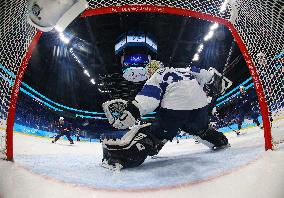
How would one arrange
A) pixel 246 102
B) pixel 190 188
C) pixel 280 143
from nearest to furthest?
1. pixel 190 188
2. pixel 280 143
3. pixel 246 102

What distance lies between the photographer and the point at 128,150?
1580mm

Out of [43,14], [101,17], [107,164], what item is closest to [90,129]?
[101,17]

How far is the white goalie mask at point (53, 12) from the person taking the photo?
869 millimetres

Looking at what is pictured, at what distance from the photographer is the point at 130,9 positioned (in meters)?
1.54

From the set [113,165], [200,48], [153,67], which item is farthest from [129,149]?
[200,48]

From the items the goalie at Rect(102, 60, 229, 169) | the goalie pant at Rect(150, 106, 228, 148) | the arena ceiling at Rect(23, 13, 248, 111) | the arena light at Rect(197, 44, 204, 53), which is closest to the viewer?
the goalie at Rect(102, 60, 229, 169)

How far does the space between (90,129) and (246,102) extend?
9168 mm

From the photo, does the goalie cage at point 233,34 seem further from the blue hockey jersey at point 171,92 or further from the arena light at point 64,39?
the arena light at point 64,39

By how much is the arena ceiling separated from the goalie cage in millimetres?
5248

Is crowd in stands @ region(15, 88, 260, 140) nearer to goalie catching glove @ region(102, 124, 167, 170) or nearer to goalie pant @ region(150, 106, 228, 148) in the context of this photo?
goalie pant @ region(150, 106, 228, 148)

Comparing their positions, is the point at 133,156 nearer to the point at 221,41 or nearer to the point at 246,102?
the point at 246,102

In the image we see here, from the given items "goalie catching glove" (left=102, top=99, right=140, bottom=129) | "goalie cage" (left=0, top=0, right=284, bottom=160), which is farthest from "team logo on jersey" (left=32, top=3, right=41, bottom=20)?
"goalie catching glove" (left=102, top=99, right=140, bottom=129)

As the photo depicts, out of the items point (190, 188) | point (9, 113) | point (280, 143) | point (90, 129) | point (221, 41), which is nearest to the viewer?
point (190, 188)

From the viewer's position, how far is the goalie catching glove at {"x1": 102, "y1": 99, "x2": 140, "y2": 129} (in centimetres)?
151
